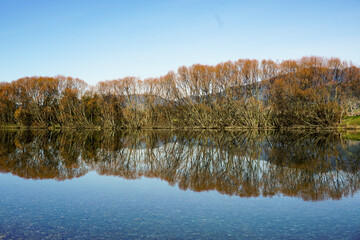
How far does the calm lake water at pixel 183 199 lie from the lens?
7293 mm

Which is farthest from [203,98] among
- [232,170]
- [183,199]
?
[183,199]

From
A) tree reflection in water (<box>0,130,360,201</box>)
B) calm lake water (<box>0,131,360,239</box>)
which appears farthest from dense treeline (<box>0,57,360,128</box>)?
calm lake water (<box>0,131,360,239</box>)

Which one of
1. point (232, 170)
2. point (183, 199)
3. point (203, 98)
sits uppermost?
point (203, 98)

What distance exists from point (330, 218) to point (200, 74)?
57000 millimetres

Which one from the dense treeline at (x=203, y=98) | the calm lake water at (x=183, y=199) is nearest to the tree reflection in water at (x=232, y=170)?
the calm lake water at (x=183, y=199)

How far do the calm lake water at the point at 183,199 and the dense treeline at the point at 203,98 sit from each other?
3832cm

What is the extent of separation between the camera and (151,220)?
8.09 metres

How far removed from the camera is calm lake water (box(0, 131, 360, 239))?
7.29 meters

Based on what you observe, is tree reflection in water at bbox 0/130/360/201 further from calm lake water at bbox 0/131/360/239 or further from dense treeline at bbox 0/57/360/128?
dense treeline at bbox 0/57/360/128

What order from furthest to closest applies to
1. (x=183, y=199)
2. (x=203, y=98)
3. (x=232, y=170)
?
(x=203, y=98), (x=232, y=170), (x=183, y=199)

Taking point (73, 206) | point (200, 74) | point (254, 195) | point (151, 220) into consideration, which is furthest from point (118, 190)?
point (200, 74)

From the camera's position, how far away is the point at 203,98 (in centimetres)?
6334

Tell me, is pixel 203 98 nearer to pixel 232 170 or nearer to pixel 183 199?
pixel 232 170

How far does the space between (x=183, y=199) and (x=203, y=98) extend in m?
54.0
